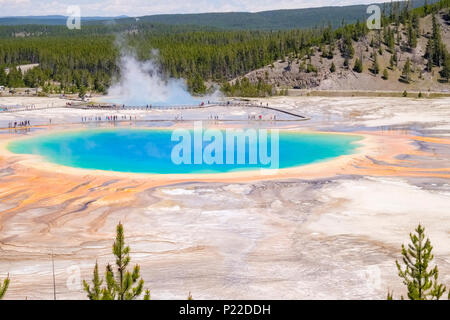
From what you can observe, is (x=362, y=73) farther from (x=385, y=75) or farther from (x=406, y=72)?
(x=406, y=72)

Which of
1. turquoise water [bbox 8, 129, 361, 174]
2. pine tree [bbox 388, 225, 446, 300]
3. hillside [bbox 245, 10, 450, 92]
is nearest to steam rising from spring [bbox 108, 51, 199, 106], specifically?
hillside [bbox 245, 10, 450, 92]

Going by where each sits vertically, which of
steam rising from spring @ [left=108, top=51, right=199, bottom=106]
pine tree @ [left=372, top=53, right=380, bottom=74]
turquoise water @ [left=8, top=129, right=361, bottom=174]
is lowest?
turquoise water @ [left=8, top=129, right=361, bottom=174]

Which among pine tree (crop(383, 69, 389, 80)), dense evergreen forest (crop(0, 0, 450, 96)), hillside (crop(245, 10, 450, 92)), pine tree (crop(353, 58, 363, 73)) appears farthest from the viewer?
dense evergreen forest (crop(0, 0, 450, 96))

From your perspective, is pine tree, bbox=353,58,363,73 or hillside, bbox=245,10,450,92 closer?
hillside, bbox=245,10,450,92

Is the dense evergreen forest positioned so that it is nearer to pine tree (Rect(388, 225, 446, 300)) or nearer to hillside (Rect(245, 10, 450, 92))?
hillside (Rect(245, 10, 450, 92))
